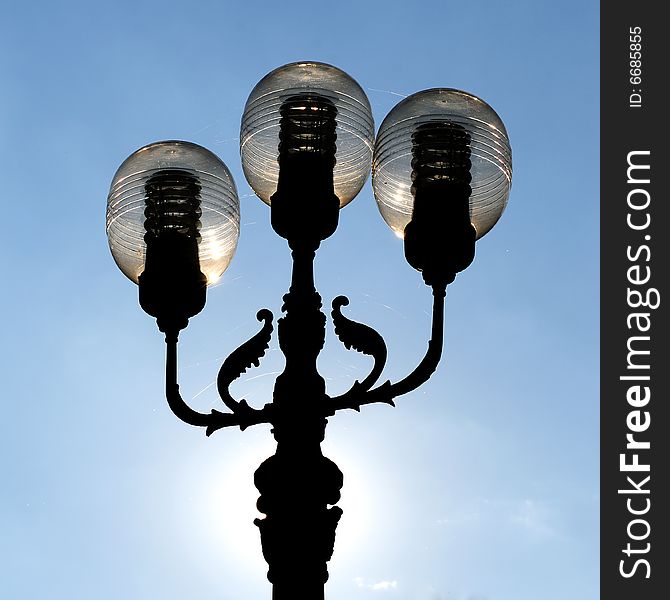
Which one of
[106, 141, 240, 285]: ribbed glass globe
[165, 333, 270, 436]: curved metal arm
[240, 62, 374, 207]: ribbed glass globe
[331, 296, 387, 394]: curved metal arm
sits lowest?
[165, 333, 270, 436]: curved metal arm

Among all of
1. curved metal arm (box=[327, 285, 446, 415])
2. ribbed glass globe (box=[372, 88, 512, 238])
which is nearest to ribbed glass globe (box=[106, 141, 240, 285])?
ribbed glass globe (box=[372, 88, 512, 238])

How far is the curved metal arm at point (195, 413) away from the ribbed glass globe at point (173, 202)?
0.37 m

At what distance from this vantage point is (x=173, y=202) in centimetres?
505

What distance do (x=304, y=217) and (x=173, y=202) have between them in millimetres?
603

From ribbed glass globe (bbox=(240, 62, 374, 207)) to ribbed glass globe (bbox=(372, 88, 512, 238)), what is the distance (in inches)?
3.7

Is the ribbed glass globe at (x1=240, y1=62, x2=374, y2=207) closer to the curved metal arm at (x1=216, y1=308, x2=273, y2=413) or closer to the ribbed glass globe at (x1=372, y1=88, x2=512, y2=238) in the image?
the ribbed glass globe at (x1=372, y1=88, x2=512, y2=238)

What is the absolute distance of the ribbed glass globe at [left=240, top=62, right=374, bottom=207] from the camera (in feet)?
15.8

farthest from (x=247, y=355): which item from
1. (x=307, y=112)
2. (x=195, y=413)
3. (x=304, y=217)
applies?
(x=307, y=112)

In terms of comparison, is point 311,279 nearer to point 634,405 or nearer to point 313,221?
point 313,221

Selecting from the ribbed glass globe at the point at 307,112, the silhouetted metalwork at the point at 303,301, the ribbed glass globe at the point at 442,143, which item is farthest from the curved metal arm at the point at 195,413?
the ribbed glass globe at the point at 442,143

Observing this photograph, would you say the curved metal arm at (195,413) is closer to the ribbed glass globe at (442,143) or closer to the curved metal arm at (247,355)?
the curved metal arm at (247,355)

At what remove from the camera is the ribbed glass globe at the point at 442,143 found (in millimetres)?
4863

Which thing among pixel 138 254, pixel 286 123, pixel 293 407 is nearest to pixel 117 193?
pixel 138 254

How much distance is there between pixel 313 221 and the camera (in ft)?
15.6
